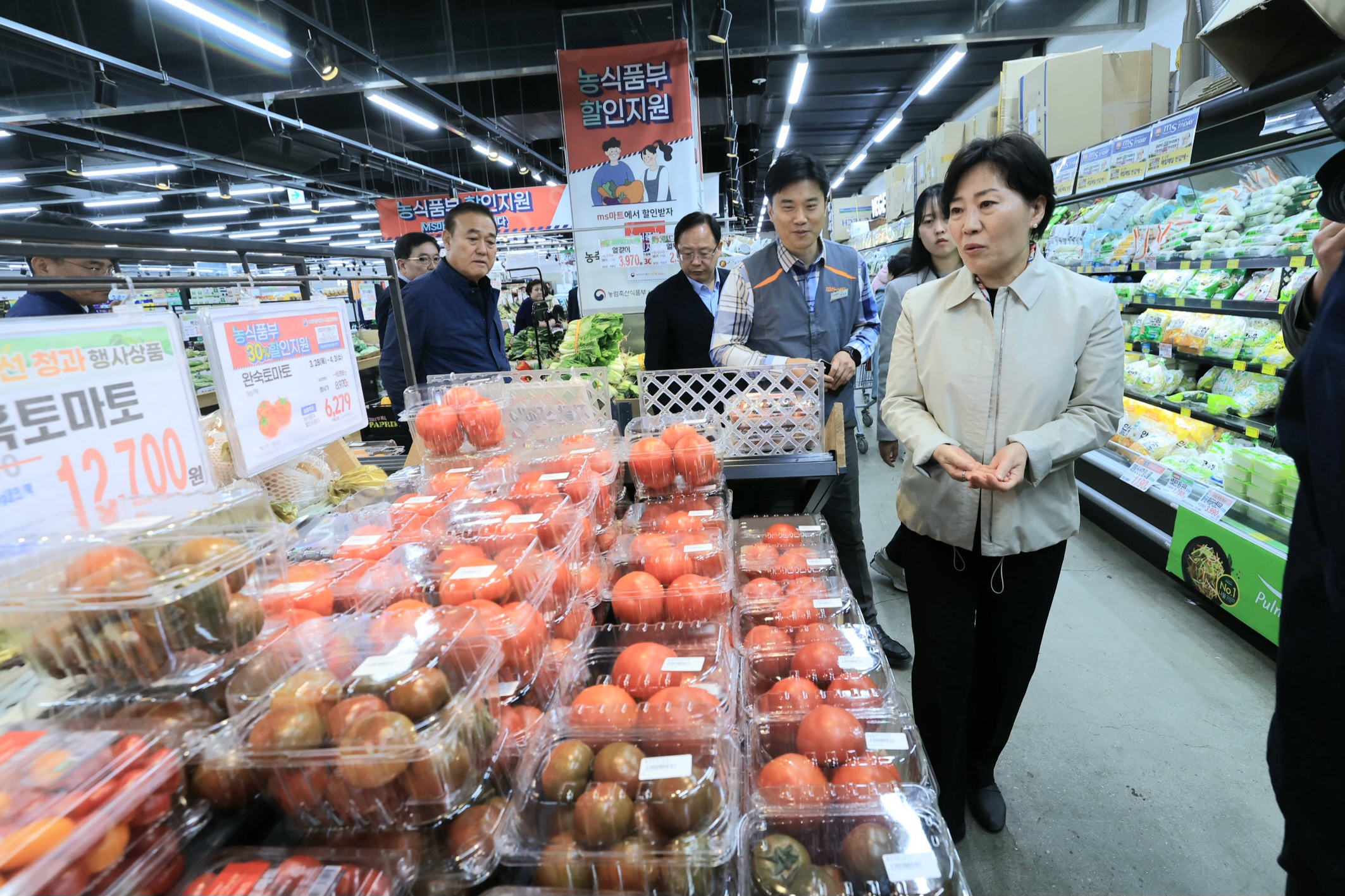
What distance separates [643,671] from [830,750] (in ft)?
1.11

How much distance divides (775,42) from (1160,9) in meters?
4.23

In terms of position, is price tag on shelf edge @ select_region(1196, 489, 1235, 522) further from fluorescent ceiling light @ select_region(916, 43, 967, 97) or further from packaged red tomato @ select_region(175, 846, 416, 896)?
fluorescent ceiling light @ select_region(916, 43, 967, 97)

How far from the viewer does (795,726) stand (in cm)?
111

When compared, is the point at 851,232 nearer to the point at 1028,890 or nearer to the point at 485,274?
the point at 485,274

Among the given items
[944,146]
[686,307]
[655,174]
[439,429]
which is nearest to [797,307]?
[686,307]

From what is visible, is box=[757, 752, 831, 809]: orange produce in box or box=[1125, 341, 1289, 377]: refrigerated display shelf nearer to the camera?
box=[757, 752, 831, 809]: orange produce in box

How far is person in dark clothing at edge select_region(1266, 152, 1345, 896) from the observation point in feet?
3.10

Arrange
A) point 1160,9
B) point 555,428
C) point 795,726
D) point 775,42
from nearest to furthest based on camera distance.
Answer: point 795,726 → point 555,428 → point 1160,9 → point 775,42

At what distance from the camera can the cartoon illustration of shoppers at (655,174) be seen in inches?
222

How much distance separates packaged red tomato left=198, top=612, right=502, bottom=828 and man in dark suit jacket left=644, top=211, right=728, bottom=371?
2708 millimetres

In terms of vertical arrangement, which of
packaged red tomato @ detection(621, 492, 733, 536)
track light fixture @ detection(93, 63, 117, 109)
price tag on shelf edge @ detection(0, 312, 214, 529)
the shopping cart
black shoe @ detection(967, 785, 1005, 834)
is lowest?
black shoe @ detection(967, 785, 1005, 834)

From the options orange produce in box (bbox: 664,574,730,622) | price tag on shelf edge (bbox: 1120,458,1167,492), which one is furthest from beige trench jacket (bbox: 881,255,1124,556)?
price tag on shelf edge (bbox: 1120,458,1167,492)

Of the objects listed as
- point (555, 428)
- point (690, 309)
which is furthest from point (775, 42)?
point (555, 428)

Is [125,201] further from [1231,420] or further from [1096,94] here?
[1231,420]
